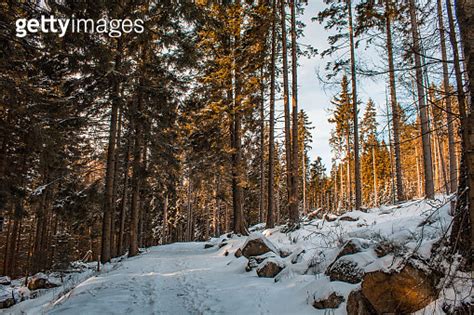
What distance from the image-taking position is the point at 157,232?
39.7 meters

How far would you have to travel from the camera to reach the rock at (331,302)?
451 cm

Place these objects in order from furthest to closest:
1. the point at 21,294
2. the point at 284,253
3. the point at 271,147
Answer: the point at 271,147 < the point at 21,294 < the point at 284,253

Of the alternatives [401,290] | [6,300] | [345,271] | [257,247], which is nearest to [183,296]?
[345,271]

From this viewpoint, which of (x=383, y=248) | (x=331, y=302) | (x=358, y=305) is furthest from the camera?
(x=383, y=248)

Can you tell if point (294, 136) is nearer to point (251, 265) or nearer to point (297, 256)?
point (251, 265)

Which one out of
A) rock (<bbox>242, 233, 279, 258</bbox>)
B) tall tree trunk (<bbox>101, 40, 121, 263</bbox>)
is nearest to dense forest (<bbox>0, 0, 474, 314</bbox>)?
tall tree trunk (<bbox>101, 40, 121, 263</bbox>)

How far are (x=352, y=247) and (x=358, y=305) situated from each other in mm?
1548

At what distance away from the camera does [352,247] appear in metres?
5.42

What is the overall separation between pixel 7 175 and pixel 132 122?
552cm

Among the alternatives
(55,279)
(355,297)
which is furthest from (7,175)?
(355,297)

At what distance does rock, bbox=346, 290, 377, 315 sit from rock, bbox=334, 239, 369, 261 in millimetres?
1305

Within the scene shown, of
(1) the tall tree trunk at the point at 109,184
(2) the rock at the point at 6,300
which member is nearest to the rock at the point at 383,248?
(2) the rock at the point at 6,300

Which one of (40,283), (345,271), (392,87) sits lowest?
(40,283)

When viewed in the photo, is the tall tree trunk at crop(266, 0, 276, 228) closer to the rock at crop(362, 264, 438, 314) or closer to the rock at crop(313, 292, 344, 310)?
the rock at crop(313, 292, 344, 310)
